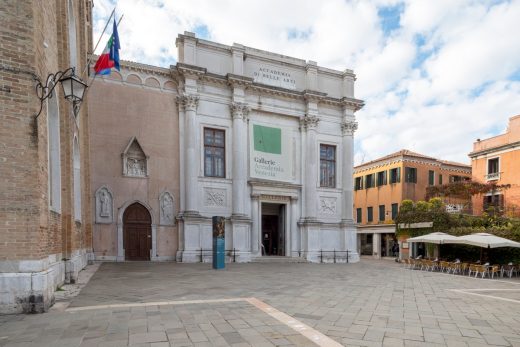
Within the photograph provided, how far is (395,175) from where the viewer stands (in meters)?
28.7

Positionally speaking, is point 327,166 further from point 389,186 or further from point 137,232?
point 137,232

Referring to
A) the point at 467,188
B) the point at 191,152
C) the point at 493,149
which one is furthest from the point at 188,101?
the point at 493,149

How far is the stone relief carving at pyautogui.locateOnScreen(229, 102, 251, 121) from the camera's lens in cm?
1817

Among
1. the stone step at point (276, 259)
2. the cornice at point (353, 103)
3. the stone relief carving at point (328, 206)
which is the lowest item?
the stone step at point (276, 259)

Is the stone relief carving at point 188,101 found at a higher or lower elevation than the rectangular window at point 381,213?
higher

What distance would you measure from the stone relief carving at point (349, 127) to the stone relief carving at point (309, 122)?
6.42 feet

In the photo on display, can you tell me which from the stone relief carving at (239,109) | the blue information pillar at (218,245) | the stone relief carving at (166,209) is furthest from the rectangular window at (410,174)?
the stone relief carving at (166,209)

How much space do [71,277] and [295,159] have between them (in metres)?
13.7

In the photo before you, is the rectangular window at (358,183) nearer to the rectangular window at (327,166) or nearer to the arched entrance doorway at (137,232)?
the rectangular window at (327,166)

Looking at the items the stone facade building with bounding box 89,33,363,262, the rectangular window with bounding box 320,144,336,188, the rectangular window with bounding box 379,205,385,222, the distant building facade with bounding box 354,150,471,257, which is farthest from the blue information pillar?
the rectangular window with bounding box 379,205,385,222

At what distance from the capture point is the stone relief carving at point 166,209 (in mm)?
16547

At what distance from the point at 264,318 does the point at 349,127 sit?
17087 millimetres

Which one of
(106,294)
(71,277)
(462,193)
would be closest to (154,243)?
(71,277)

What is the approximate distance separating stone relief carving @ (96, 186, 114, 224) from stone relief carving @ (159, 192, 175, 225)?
7.31 feet
